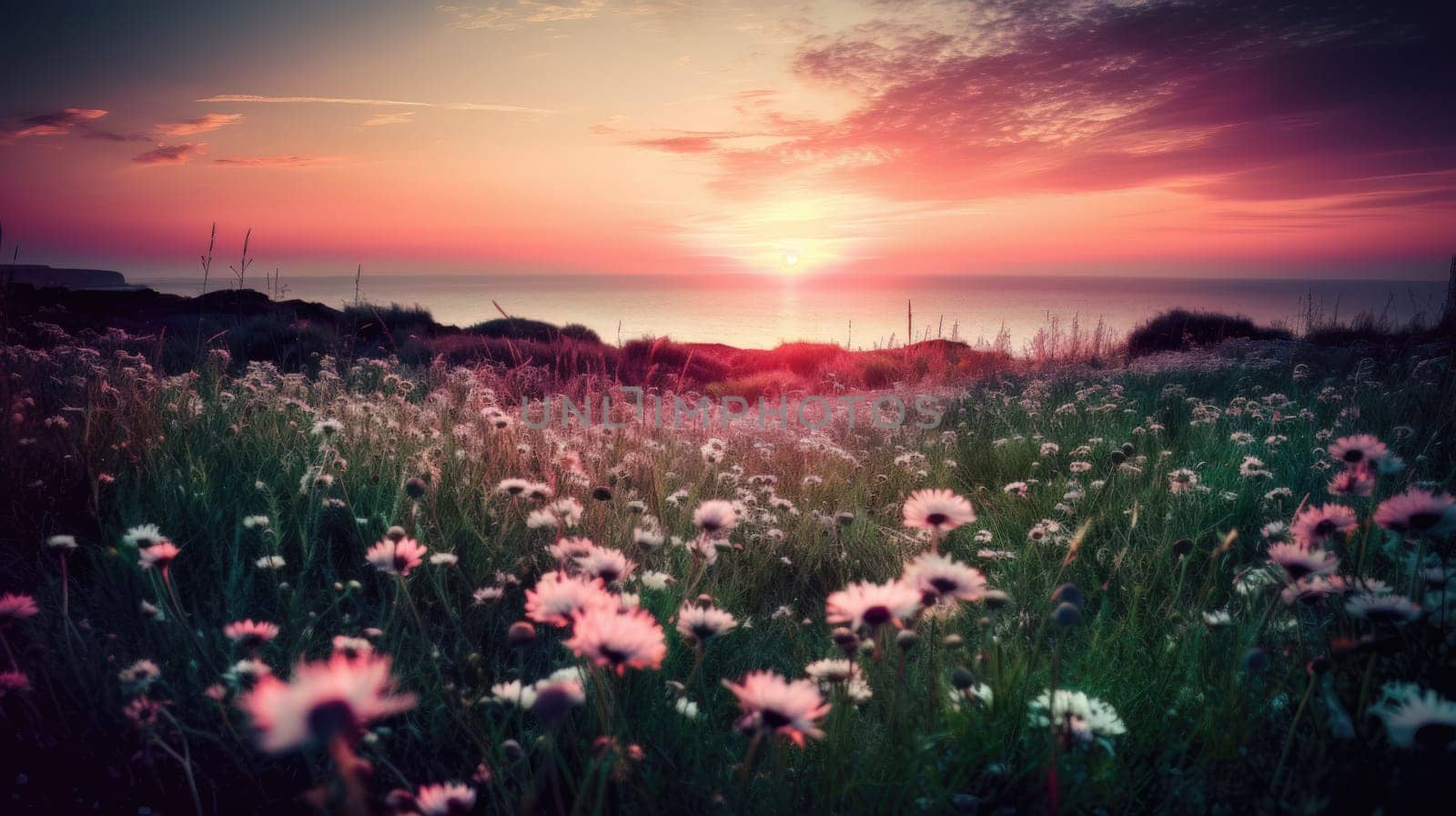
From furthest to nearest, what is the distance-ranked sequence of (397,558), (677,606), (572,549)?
(677,606) < (572,549) < (397,558)

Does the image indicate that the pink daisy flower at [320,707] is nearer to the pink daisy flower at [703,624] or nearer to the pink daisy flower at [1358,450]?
the pink daisy flower at [703,624]

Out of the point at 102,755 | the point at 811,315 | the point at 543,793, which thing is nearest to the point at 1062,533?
the point at 543,793

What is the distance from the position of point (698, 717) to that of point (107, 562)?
2126 mm

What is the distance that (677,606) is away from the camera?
235 centimetres

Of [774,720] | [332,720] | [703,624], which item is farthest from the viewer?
[703,624]

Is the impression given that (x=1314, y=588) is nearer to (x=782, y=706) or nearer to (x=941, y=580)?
(x=941, y=580)

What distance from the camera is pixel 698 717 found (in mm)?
1778

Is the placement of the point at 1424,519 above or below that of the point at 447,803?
above

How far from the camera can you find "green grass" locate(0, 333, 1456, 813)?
1401 mm

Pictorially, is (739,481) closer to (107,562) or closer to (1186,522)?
(1186,522)

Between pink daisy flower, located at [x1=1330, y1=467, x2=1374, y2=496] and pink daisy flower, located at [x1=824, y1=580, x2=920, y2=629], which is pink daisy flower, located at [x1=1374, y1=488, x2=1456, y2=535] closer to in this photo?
pink daisy flower, located at [x1=1330, y1=467, x2=1374, y2=496]

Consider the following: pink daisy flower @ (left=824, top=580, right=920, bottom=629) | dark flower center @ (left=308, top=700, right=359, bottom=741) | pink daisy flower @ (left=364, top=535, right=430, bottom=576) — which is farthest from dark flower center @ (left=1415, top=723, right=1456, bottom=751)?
pink daisy flower @ (left=364, top=535, right=430, bottom=576)

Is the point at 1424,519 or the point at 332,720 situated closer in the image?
Result: the point at 332,720

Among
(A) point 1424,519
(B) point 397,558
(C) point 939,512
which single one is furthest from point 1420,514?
(B) point 397,558
